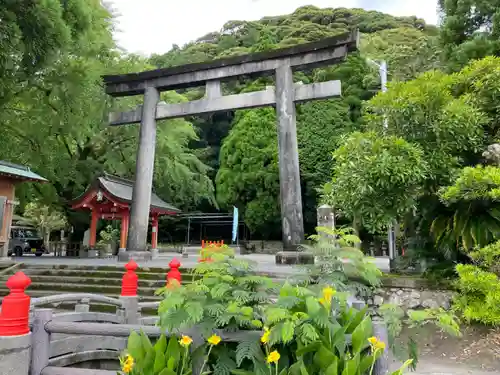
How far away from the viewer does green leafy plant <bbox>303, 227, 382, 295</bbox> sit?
3.12 meters

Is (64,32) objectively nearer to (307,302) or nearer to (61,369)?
(61,369)

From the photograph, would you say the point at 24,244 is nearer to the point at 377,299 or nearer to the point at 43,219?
the point at 43,219

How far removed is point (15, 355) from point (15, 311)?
354 mm

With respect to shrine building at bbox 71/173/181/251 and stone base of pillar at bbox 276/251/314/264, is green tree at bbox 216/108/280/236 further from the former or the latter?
stone base of pillar at bbox 276/251/314/264

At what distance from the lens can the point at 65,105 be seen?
45.9 ft

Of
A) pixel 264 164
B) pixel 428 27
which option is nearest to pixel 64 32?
pixel 264 164

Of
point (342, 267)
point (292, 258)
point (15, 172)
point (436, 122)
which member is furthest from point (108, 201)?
point (342, 267)

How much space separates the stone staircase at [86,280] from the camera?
8.70 m

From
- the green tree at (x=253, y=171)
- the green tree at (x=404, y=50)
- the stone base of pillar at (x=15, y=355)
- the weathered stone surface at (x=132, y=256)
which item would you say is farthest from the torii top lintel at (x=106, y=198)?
the stone base of pillar at (x=15, y=355)

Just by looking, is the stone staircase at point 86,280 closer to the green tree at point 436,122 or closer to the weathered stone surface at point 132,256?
the weathered stone surface at point 132,256

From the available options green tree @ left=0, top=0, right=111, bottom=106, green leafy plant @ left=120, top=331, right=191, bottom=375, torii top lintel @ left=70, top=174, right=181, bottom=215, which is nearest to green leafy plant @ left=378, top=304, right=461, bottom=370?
green leafy plant @ left=120, top=331, right=191, bottom=375

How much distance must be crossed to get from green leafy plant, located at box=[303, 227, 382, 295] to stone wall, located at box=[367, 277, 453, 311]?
4176 mm

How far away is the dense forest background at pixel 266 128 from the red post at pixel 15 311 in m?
5.35

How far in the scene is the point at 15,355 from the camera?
3.25m
